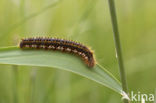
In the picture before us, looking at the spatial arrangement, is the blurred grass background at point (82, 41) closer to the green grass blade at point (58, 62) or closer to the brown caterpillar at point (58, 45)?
the brown caterpillar at point (58, 45)

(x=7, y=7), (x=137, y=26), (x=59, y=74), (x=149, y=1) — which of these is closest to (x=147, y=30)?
(x=137, y=26)

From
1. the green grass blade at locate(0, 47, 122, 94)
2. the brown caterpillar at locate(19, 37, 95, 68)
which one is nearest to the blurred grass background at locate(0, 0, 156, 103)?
the brown caterpillar at locate(19, 37, 95, 68)

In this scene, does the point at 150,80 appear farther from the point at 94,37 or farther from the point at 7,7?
the point at 7,7

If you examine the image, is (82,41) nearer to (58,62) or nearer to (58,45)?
(58,45)

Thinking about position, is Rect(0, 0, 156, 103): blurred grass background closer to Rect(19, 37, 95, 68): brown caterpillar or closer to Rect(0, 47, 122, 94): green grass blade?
Rect(19, 37, 95, 68): brown caterpillar

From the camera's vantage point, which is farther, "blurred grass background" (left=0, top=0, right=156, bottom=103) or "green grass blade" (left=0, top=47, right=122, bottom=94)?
"blurred grass background" (left=0, top=0, right=156, bottom=103)

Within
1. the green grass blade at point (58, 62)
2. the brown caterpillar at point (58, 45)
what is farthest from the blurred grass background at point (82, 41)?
the green grass blade at point (58, 62)

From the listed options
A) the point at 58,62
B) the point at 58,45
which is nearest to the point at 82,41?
the point at 58,45
